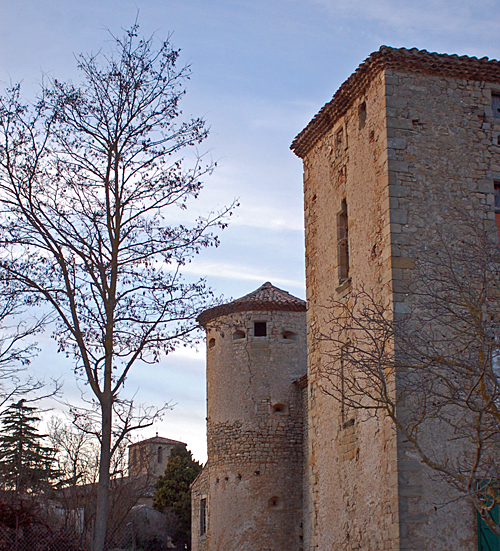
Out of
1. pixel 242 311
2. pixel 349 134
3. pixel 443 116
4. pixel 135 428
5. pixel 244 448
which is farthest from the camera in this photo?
pixel 242 311

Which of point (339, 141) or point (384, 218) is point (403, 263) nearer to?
point (384, 218)

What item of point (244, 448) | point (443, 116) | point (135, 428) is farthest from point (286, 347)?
point (135, 428)

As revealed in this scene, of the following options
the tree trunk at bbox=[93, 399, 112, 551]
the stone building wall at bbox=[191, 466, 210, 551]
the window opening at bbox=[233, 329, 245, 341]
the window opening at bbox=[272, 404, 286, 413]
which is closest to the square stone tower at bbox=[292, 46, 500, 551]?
the tree trunk at bbox=[93, 399, 112, 551]

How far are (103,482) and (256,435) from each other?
12.5m

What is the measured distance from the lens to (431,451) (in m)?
11.7

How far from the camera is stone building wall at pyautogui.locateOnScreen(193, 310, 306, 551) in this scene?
21938 millimetres

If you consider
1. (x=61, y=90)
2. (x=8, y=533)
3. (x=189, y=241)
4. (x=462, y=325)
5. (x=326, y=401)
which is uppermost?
(x=61, y=90)

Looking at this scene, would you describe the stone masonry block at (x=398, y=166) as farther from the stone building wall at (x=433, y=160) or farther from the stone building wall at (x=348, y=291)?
the stone building wall at (x=348, y=291)

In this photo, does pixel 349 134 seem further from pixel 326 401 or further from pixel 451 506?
pixel 451 506

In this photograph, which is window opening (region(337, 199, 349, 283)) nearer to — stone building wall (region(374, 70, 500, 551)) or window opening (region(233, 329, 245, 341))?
stone building wall (region(374, 70, 500, 551))

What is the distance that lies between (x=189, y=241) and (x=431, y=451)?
490 centimetres

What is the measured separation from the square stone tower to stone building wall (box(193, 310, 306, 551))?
7.24 m

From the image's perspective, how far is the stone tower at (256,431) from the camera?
22.0m

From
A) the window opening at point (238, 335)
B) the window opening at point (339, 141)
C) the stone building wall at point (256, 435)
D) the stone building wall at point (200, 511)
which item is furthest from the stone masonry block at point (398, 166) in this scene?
the stone building wall at point (200, 511)
